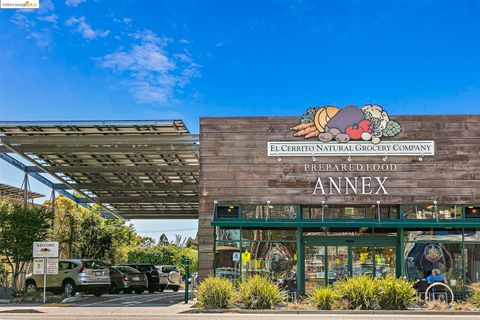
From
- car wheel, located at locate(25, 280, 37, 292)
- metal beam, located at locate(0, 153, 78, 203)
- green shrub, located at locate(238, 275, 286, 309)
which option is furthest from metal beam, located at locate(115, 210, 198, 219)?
green shrub, located at locate(238, 275, 286, 309)

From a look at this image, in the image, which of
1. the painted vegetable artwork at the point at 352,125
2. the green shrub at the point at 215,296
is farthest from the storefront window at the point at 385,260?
the green shrub at the point at 215,296

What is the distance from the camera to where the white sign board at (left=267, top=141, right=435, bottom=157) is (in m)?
23.1

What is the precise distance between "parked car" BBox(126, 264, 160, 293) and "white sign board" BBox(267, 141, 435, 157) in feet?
38.3

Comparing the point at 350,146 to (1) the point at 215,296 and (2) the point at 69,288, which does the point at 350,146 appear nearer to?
(1) the point at 215,296

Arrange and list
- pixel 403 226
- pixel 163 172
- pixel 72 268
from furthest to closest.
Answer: pixel 163 172 < pixel 72 268 < pixel 403 226

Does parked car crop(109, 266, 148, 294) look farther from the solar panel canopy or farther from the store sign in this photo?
the store sign

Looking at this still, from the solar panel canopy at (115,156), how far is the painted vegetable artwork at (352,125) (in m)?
4.97

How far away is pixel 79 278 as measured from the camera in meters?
25.7

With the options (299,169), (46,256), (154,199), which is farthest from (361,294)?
(154,199)

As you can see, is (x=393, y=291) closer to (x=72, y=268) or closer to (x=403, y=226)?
(x=403, y=226)

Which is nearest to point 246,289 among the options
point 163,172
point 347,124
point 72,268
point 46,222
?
point 347,124

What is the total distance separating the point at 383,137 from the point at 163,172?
12417mm

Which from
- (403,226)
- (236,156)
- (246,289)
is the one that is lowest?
(246,289)

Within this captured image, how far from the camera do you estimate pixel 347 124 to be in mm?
23297
